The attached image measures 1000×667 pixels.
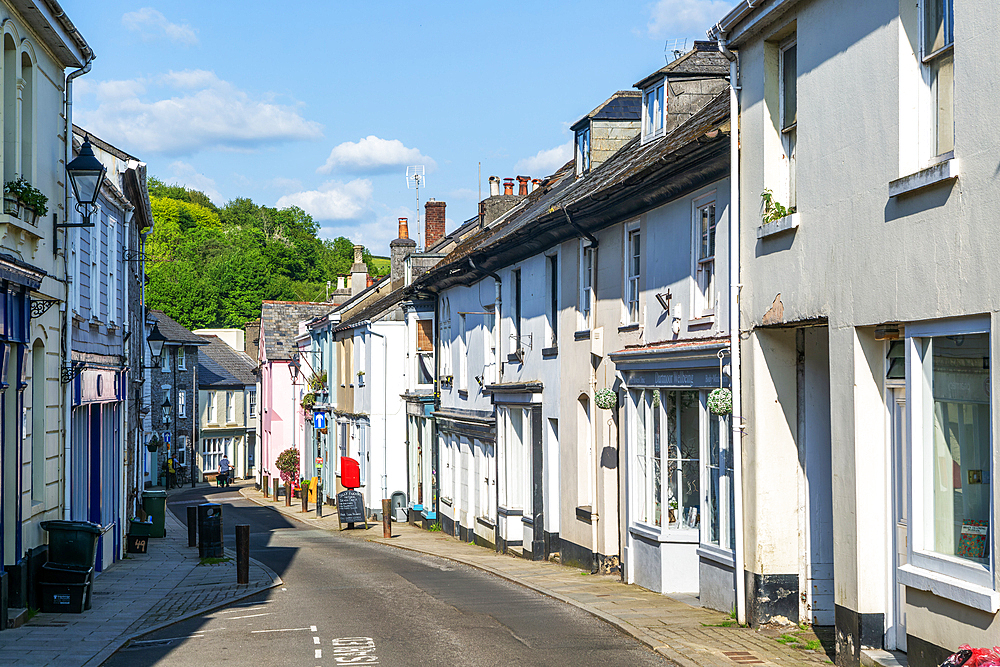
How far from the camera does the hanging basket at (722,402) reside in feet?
39.8

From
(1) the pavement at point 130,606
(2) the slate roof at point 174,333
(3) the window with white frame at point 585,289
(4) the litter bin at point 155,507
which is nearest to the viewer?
(1) the pavement at point 130,606

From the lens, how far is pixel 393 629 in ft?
41.0

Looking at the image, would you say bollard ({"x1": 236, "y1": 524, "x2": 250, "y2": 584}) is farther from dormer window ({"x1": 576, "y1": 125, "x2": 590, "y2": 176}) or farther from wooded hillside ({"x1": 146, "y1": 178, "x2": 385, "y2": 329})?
wooded hillside ({"x1": 146, "y1": 178, "x2": 385, "y2": 329})

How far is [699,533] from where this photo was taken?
1384 centimetres

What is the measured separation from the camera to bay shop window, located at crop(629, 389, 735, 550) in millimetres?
12828

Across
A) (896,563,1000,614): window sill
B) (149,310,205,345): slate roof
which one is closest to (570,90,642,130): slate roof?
(896,563,1000,614): window sill

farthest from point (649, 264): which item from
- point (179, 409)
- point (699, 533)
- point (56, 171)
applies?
point (179, 409)

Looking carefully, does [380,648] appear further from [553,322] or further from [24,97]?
[553,322]

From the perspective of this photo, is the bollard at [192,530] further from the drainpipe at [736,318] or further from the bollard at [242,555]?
the drainpipe at [736,318]

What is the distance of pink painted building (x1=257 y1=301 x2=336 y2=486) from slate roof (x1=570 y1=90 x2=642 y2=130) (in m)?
35.0

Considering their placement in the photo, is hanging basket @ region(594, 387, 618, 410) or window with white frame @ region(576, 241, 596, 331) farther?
window with white frame @ region(576, 241, 596, 331)

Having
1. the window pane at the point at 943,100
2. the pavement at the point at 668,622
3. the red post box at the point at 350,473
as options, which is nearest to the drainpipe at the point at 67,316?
the pavement at the point at 668,622

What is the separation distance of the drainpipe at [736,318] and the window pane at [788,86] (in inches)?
29.5

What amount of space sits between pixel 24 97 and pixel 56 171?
1443mm
